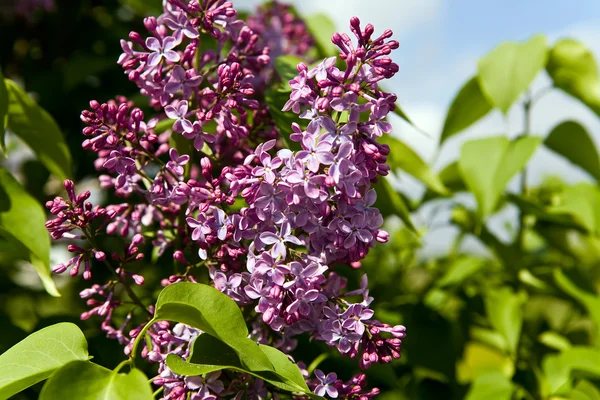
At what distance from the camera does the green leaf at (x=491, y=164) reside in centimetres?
122

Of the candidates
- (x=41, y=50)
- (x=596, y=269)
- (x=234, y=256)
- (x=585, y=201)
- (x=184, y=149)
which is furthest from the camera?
(x=596, y=269)

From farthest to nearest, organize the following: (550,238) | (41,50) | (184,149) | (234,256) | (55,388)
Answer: (41,50) < (550,238) < (184,149) < (234,256) < (55,388)

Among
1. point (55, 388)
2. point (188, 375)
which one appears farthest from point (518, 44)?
point (55, 388)

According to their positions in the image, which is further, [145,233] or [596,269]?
[596,269]

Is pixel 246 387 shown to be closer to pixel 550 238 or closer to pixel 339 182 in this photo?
pixel 339 182

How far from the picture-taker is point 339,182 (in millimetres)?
687

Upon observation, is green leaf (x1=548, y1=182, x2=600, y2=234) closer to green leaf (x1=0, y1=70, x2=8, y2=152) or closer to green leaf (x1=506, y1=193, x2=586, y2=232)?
green leaf (x1=506, y1=193, x2=586, y2=232)

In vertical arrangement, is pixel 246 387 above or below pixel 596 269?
above

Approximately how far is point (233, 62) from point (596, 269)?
6.09 feet

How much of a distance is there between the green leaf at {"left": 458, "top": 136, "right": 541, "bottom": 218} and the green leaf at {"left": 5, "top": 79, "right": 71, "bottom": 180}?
0.76 metres

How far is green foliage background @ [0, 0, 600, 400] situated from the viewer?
112cm

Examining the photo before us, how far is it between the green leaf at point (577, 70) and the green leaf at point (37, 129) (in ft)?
3.53

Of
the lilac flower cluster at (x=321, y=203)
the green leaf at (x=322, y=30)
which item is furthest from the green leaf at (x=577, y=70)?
the lilac flower cluster at (x=321, y=203)

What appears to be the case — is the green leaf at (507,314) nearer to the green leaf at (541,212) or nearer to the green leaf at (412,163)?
the green leaf at (541,212)
